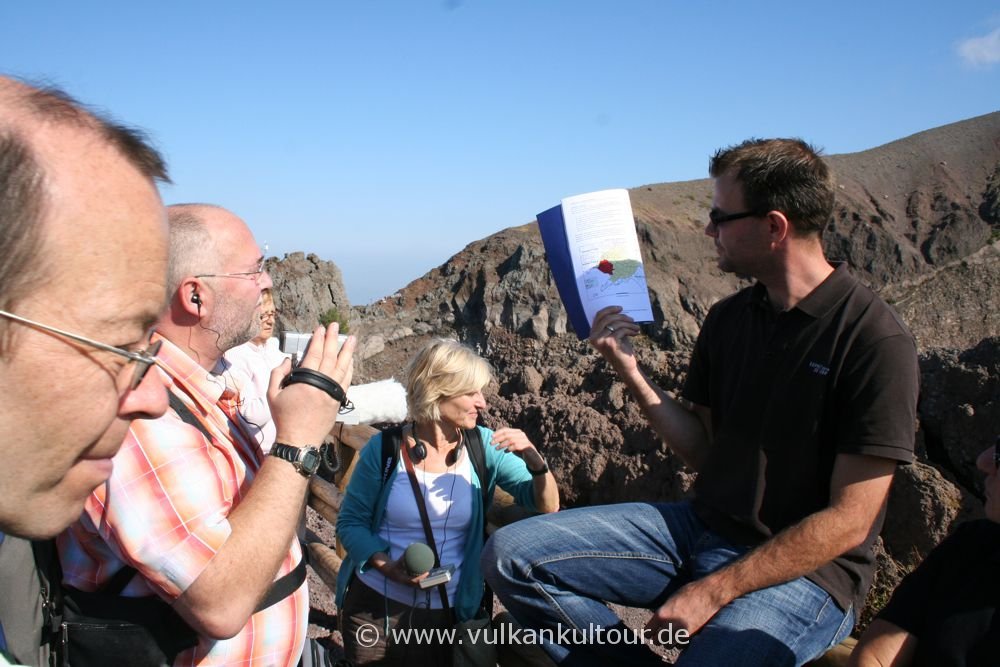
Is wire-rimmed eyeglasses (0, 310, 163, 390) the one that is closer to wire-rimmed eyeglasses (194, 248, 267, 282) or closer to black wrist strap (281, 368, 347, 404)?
black wrist strap (281, 368, 347, 404)

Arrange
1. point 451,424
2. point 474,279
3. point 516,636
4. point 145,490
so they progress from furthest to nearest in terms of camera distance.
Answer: point 474,279, point 451,424, point 516,636, point 145,490

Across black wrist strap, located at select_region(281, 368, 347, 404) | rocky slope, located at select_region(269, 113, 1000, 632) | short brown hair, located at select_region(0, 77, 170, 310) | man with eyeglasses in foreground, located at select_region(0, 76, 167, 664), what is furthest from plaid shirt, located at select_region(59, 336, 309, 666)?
rocky slope, located at select_region(269, 113, 1000, 632)

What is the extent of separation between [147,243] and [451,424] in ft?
8.13

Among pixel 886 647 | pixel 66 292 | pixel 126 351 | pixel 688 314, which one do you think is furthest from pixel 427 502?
pixel 688 314

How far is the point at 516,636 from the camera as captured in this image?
3178 millimetres

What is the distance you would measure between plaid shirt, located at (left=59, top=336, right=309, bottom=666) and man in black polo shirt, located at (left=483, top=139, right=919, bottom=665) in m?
1.13

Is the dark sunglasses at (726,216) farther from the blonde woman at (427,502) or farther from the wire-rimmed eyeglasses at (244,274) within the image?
the wire-rimmed eyeglasses at (244,274)

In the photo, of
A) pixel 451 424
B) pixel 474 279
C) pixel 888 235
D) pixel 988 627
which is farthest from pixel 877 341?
pixel 888 235

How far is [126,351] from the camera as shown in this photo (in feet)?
3.67

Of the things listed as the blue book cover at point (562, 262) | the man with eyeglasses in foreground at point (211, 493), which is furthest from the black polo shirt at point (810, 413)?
the man with eyeglasses in foreground at point (211, 493)

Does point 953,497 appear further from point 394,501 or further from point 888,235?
point 888,235

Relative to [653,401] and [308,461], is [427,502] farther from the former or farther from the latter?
[308,461]

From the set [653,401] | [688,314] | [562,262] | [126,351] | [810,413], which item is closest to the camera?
[126,351]

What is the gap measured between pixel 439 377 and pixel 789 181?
1695 millimetres
